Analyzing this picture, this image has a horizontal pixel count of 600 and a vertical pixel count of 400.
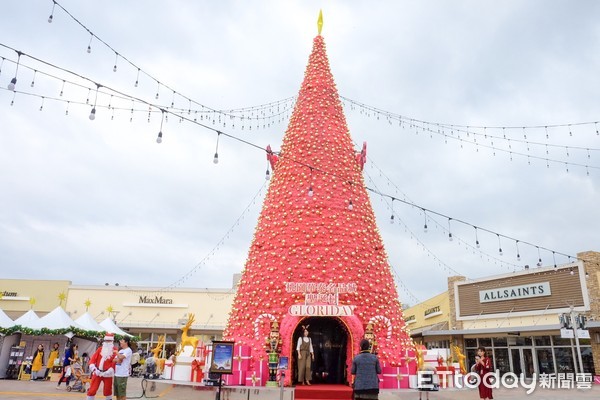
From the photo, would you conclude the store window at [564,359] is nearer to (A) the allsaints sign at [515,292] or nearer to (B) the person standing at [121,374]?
(A) the allsaints sign at [515,292]

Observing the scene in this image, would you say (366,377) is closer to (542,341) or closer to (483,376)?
(483,376)

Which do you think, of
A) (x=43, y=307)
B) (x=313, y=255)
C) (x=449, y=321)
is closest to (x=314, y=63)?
(x=313, y=255)

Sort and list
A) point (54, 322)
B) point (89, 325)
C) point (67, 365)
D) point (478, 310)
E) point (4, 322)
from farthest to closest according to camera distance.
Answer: point (478, 310)
point (89, 325)
point (54, 322)
point (4, 322)
point (67, 365)

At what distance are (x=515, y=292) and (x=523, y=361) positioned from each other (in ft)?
10.7

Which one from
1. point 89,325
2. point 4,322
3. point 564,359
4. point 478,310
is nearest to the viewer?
point 4,322

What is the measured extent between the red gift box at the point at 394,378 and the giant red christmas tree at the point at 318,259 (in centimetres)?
23

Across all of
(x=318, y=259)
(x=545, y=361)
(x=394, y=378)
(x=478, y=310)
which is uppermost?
(x=318, y=259)

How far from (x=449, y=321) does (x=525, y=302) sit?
535cm

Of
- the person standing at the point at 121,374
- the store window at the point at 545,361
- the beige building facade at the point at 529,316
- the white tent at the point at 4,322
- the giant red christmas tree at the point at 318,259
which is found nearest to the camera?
the person standing at the point at 121,374

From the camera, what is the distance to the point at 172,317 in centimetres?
3122

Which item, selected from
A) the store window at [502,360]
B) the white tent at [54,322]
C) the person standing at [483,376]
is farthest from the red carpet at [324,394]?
the store window at [502,360]

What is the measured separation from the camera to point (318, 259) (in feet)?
37.8

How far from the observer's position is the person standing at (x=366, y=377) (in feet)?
18.3

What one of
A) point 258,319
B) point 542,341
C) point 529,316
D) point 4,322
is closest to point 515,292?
point 529,316
